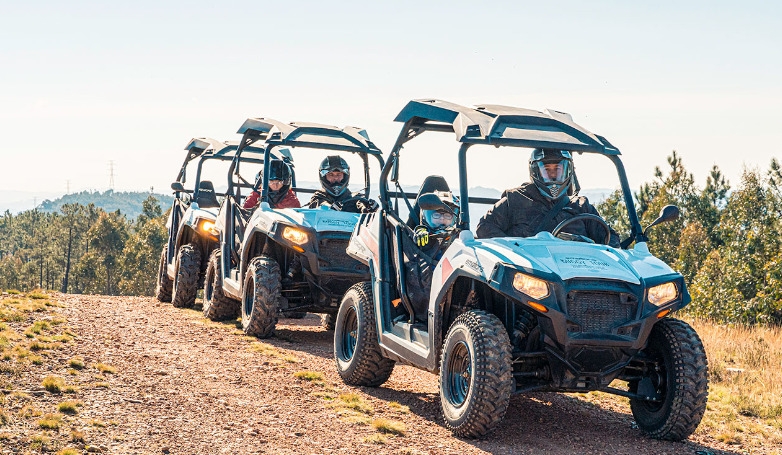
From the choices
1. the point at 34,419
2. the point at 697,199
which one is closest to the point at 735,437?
the point at 34,419

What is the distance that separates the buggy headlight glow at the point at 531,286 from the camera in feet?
20.8

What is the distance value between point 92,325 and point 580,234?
284 inches

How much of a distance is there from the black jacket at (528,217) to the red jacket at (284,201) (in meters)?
5.55

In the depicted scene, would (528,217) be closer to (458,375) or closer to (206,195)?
(458,375)

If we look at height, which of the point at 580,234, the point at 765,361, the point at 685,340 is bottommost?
the point at 765,361

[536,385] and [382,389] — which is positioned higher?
[536,385]

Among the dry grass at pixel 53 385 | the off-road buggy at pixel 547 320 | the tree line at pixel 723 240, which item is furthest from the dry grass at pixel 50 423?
the tree line at pixel 723 240

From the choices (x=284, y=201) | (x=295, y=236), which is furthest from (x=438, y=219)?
(x=284, y=201)

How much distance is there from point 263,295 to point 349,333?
2281mm

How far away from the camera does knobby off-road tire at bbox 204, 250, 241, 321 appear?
44.4 ft

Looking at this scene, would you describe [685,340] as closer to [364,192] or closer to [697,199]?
[364,192]

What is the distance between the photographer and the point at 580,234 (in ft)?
25.0

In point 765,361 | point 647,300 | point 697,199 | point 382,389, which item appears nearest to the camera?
point 647,300

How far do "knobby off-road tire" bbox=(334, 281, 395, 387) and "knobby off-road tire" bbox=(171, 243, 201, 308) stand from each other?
6.80 m
